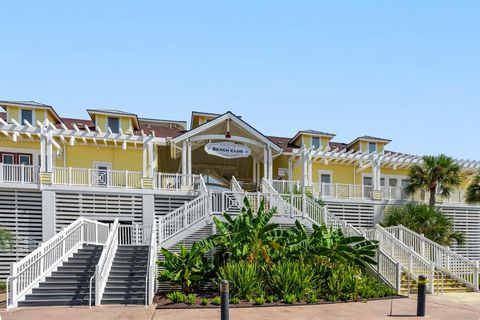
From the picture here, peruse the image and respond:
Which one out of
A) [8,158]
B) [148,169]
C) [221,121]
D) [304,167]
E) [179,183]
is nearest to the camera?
[179,183]

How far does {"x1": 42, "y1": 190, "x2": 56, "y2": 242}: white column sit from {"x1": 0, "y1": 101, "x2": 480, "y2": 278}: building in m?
0.04

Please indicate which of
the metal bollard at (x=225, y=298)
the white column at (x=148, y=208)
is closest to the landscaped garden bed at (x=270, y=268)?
the metal bollard at (x=225, y=298)

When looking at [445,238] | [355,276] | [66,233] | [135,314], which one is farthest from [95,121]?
[445,238]

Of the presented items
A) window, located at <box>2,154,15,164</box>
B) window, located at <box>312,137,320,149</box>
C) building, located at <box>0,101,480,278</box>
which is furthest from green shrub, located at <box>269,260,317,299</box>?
window, located at <box>2,154,15,164</box>

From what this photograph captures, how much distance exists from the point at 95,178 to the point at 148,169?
3054 mm

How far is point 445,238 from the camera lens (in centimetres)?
1895

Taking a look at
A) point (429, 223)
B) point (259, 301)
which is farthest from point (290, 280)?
point (429, 223)

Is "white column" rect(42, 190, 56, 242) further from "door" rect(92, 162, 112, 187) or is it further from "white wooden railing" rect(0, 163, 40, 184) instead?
"door" rect(92, 162, 112, 187)

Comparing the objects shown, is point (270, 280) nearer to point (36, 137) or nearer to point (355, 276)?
point (355, 276)

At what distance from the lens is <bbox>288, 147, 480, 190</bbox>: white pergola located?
23.3 metres

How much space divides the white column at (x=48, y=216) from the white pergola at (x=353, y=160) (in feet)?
44.6

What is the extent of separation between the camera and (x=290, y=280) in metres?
11.6

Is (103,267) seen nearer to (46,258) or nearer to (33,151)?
(46,258)

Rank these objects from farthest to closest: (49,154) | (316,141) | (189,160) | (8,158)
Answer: (316,141) < (189,160) < (8,158) < (49,154)
